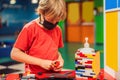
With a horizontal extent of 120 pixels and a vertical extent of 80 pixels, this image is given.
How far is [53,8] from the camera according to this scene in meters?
1.57

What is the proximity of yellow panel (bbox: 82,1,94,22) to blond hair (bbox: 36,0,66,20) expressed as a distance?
415 inches

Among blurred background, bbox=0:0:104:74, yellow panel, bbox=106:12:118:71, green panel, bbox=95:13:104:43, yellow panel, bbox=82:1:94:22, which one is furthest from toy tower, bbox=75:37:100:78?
yellow panel, bbox=82:1:94:22

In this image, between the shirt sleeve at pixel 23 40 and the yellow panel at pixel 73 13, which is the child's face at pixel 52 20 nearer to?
the shirt sleeve at pixel 23 40

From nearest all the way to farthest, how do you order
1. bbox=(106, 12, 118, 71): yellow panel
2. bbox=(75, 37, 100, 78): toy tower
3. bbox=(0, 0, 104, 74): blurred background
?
bbox=(75, 37, 100, 78): toy tower < bbox=(106, 12, 118, 71): yellow panel < bbox=(0, 0, 104, 74): blurred background

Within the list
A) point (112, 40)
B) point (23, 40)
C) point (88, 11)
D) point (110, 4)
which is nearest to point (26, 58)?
point (23, 40)

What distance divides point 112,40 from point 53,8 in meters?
0.67

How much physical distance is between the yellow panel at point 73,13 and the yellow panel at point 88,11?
382 millimetres

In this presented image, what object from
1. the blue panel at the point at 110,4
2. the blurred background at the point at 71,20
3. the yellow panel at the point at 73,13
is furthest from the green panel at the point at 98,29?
the blue panel at the point at 110,4

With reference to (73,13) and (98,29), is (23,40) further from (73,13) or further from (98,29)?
(73,13)

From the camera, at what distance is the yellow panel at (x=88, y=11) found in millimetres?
11993

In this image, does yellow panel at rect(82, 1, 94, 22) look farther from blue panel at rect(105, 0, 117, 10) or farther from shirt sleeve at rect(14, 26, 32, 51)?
shirt sleeve at rect(14, 26, 32, 51)

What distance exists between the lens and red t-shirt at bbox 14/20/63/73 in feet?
5.59

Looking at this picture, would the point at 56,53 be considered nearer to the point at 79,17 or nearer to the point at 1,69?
the point at 1,69

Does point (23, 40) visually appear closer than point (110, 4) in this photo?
Yes
